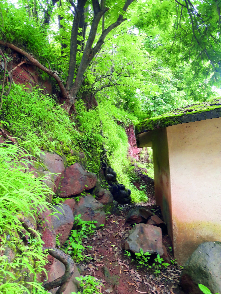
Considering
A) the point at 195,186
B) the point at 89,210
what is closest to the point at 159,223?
the point at 195,186

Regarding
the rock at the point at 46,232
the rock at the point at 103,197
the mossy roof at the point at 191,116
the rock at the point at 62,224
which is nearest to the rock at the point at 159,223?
the rock at the point at 103,197

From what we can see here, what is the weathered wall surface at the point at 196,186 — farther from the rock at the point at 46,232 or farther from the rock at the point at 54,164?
the rock at the point at 46,232

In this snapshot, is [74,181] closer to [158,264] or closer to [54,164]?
[54,164]

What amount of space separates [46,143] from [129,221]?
303 cm

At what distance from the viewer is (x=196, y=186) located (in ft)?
13.5

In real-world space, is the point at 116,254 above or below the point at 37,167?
below

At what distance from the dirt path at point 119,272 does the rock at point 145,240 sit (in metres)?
0.28

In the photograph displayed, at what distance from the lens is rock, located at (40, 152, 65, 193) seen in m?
3.51

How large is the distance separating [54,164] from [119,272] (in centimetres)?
243

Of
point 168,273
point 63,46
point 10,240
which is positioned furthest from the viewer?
point 63,46

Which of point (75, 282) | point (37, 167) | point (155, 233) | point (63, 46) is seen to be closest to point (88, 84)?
point (63, 46)
